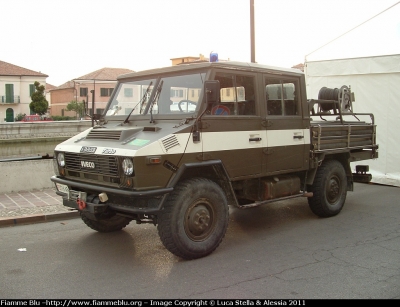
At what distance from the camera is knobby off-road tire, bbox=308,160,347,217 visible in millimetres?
7141

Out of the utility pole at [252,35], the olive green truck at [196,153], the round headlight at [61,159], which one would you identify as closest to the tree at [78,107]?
the utility pole at [252,35]

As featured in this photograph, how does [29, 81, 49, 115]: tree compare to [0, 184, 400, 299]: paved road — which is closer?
[0, 184, 400, 299]: paved road

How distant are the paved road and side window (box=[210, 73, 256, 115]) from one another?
5.84ft

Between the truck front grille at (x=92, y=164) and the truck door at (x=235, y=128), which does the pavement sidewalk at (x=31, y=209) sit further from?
the truck door at (x=235, y=128)

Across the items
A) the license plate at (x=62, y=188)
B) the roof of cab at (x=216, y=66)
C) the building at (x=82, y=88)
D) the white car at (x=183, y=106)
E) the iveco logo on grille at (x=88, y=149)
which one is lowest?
the license plate at (x=62, y=188)

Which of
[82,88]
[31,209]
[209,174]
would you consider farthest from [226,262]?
[82,88]

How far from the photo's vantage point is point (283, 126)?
6.45 m

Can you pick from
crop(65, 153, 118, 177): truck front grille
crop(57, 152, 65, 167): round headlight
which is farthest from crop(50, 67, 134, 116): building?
crop(65, 153, 118, 177): truck front grille

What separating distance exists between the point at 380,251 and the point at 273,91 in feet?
8.39

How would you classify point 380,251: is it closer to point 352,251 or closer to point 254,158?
point 352,251

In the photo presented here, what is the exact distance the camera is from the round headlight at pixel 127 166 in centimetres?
476

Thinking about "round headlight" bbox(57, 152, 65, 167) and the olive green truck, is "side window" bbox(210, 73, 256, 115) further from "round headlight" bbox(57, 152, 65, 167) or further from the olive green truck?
"round headlight" bbox(57, 152, 65, 167)

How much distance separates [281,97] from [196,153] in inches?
75.7

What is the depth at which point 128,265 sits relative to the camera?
5105 millimetres
